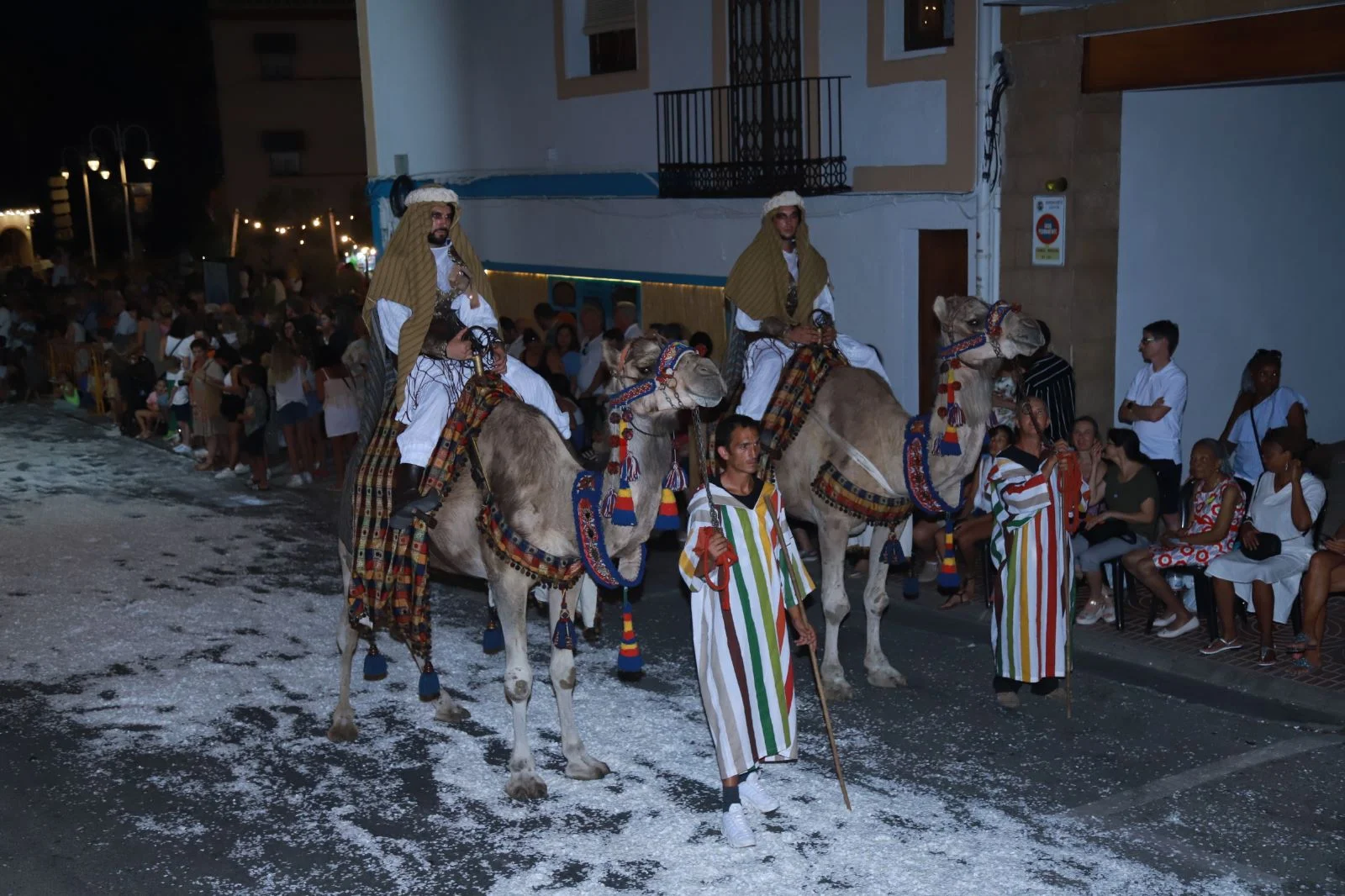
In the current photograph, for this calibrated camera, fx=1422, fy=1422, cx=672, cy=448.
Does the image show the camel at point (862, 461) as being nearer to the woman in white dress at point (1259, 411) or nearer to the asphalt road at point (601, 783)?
the asphalt road at point (601, 783)

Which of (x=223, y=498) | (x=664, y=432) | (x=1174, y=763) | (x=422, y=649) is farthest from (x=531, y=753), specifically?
(x=223, y=498)

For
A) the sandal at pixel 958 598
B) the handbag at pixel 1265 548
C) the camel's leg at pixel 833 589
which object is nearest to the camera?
the camel's leg at pixel 833 589

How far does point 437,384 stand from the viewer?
24.6 feet

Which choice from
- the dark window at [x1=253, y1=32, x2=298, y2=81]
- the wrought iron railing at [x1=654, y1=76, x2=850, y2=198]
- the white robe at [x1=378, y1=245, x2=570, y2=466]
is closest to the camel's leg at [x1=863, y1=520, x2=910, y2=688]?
the white robe at [x1=378, y1=245, x2=570, y2=466]

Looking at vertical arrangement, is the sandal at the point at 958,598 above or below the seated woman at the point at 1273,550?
below

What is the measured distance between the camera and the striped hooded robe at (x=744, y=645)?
6496 mm

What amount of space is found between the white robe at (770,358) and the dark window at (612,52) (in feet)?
30.4

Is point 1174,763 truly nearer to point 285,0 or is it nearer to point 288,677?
point 288,677

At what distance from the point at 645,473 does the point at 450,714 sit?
2.40 metres

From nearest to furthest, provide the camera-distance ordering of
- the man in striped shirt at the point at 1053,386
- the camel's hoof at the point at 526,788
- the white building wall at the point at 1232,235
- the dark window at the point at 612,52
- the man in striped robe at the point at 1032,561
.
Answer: the camel's hoof at the point at 526,788 → the man in striped robe at the point at 1032,561 → the man in striped shirt at the point at 1053,386 → the white building wall at the point at 1232,235 → the dark window at the point at 612,52

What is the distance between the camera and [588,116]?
60.8 ft

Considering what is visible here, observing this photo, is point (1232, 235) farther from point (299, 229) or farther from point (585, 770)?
point (299, 229)

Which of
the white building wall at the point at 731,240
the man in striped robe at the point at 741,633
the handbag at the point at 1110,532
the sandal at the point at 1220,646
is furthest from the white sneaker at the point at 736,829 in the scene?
the white building wall at the point at 731,240

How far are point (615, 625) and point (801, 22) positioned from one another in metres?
7.66
